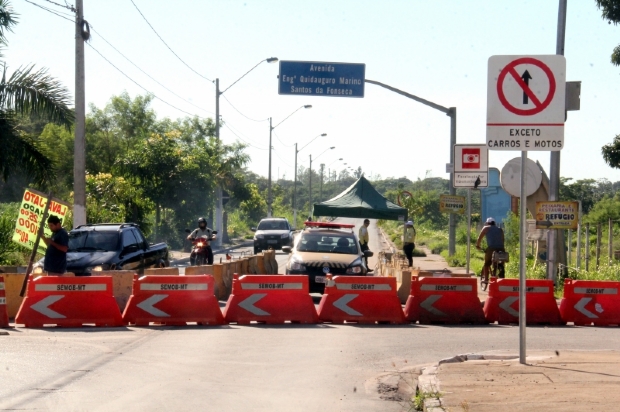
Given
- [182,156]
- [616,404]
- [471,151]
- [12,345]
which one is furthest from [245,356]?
[182,156]

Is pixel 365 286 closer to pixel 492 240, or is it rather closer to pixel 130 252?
pixel 130 252

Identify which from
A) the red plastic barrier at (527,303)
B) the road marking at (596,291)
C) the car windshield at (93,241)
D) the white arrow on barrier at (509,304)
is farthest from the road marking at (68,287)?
the road marking at (596,291)

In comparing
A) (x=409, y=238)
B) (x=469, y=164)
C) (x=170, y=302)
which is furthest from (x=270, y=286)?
(x=409, y=238)

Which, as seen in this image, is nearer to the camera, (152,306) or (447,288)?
(152,306)

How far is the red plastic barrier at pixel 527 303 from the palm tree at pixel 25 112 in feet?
37.0

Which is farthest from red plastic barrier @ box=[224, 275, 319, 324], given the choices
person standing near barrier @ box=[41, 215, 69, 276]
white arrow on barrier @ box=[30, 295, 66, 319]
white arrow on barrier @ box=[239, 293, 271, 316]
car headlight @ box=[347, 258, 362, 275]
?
car headlight @ box=[347, 258, 362, 275]

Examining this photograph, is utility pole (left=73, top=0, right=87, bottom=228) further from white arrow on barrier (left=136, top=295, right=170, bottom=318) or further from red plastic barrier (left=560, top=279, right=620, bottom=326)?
red plastic barrier (left=560, top=279, right=620, bottom=326)

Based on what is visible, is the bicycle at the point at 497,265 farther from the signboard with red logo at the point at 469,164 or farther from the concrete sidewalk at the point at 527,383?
the concrete sidewalk at the point at 527,383

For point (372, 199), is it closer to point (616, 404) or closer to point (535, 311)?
point (535, 311)

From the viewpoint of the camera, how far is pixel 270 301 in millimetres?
13594

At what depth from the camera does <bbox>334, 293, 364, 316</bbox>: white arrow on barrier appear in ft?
45.3

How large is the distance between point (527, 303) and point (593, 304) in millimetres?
1132

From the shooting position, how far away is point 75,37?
70.5ft

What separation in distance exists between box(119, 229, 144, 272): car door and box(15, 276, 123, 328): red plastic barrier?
4.89 metres
